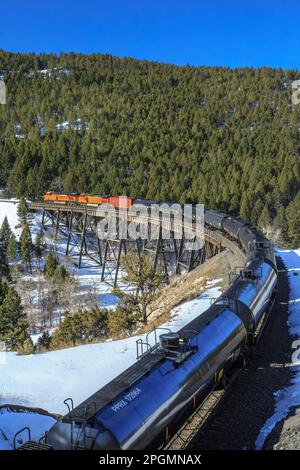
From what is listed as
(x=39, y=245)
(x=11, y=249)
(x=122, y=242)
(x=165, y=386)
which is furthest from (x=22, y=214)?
(x=165, y=386)

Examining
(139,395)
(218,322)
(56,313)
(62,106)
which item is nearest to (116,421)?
(139,395)

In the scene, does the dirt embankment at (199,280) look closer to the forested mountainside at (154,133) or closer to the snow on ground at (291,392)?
the snow on ground at (291,392)

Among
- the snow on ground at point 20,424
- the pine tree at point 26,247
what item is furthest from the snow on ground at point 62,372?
the pine tree at point 26,247

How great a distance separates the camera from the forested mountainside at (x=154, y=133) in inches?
2781

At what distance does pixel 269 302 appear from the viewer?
59.5ft

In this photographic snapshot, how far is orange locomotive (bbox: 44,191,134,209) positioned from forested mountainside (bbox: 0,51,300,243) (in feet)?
35.7

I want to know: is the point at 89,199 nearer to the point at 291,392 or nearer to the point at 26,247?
the point at 26,247

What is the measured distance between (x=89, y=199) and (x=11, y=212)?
611 inches

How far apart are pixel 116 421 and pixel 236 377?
6859mm

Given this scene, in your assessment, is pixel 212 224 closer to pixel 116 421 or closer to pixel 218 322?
pixel 218 322

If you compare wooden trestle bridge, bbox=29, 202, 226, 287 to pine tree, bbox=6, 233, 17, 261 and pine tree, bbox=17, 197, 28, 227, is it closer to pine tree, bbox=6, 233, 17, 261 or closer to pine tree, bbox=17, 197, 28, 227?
pine tree, bbox=17, 197, 28, 227

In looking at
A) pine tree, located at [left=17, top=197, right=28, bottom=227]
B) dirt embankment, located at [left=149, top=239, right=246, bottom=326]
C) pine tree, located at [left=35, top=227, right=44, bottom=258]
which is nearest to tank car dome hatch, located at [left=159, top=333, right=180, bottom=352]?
dirt embankment, located at [left=149, top=239, right=246, bottom=326]

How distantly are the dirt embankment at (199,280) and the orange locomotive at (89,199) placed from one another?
60.6 feet

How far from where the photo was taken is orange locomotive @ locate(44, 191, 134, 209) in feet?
160
